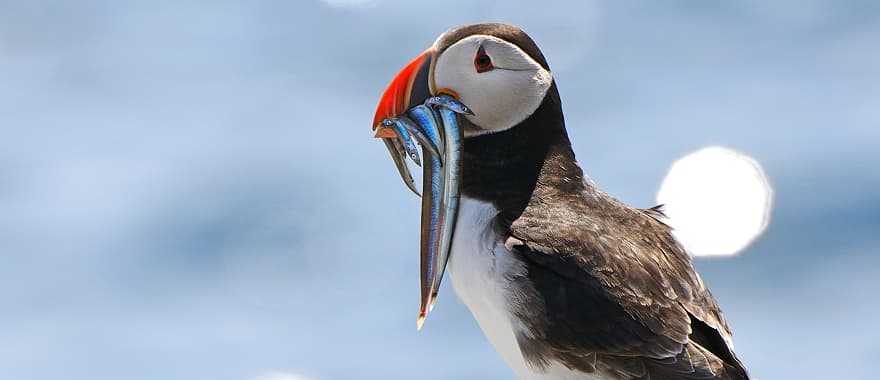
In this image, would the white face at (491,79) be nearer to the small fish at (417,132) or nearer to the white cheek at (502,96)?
the white cheek at (502,96)

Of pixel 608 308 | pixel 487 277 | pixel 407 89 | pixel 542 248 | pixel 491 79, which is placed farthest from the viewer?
pixel 407 89

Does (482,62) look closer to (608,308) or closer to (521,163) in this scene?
(521,163)

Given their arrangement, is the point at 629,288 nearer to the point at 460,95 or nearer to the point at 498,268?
the point at 498,268

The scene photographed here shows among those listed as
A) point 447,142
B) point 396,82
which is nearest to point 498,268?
point 447,142

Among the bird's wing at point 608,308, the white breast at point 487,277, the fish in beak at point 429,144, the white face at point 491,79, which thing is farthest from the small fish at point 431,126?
the bird's wing at point 608,308

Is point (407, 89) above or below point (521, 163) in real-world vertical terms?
above

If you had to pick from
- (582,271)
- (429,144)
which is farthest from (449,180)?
(582,271)
